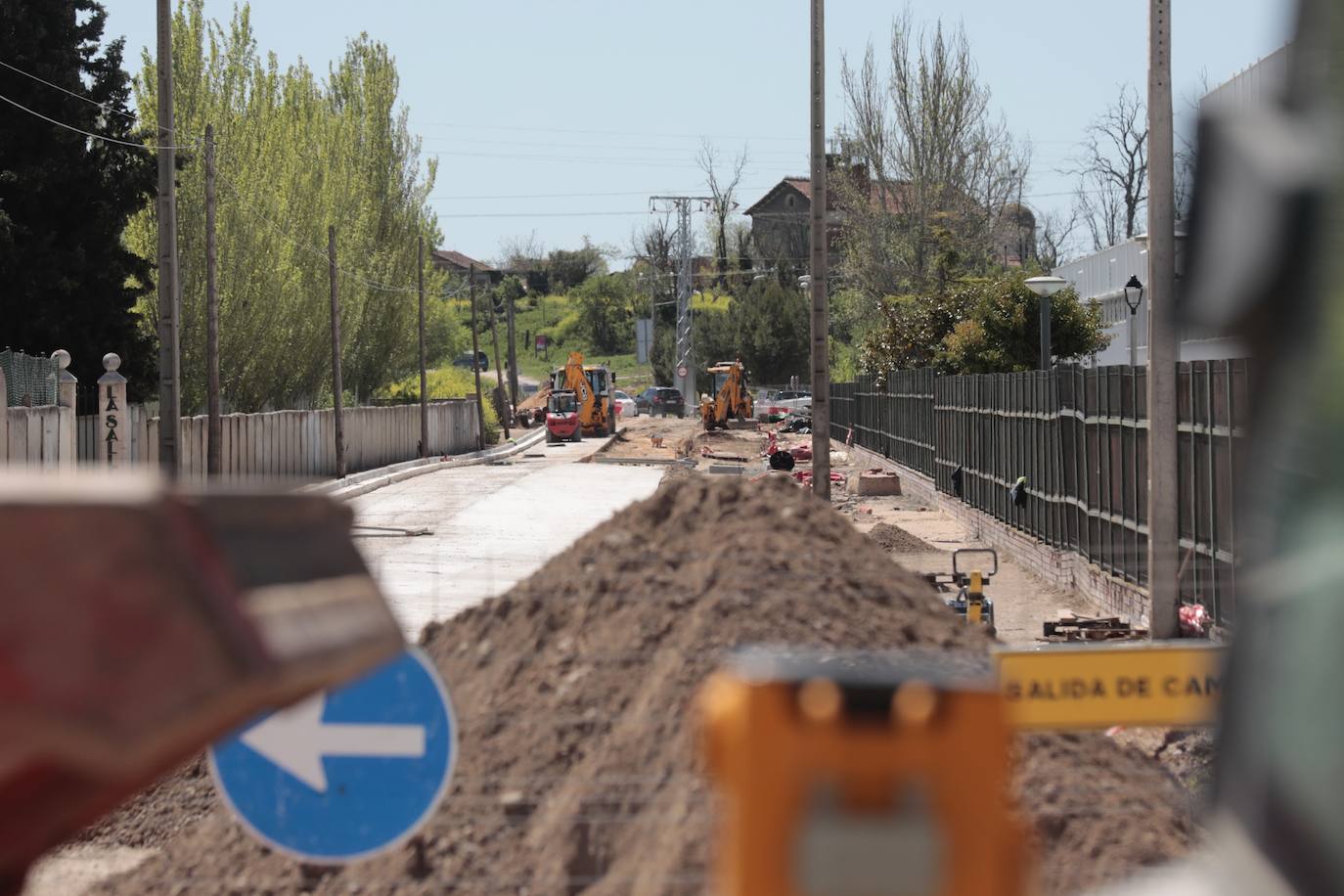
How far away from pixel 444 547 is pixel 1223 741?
15456 millimetres

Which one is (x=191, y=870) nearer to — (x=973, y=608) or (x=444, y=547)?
(x=973, y=608)

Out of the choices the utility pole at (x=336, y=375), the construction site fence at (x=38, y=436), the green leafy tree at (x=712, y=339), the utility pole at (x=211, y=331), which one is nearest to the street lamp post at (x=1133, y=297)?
the utility pole at (x=211, y=331)

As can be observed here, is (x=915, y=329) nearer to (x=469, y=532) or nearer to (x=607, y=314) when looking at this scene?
(x=469, y=532)

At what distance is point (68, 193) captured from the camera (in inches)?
1213

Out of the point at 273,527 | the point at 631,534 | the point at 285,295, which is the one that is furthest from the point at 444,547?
the point at 285,295

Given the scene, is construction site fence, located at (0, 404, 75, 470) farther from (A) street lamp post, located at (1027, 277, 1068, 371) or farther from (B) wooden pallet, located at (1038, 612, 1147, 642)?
(B) wooden pallet, located at (1038, 612, 1147, 642)

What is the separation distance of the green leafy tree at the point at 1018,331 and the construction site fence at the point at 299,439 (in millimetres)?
15018

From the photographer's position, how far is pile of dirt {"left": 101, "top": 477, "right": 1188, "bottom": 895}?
16.8 feet

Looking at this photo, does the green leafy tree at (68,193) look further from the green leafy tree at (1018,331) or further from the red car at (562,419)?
the red car at (562,419)

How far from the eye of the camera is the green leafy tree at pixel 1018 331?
30141 millimetres

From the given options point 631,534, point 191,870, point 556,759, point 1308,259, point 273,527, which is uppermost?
point 1308,259

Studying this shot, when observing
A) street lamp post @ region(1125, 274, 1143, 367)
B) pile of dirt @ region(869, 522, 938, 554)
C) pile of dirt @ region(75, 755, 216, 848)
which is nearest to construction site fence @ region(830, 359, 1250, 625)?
pile of dirt @ region(869, 522, 938, 554)

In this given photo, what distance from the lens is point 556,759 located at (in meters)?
5.66

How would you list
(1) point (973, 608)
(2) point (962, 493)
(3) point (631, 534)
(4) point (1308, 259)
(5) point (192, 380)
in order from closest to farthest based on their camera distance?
(4) point (1308, 259)
(3) point (631, 534)
(1) point (973, 608)
(2) point (962, 493)
(5) point (192, 380)
